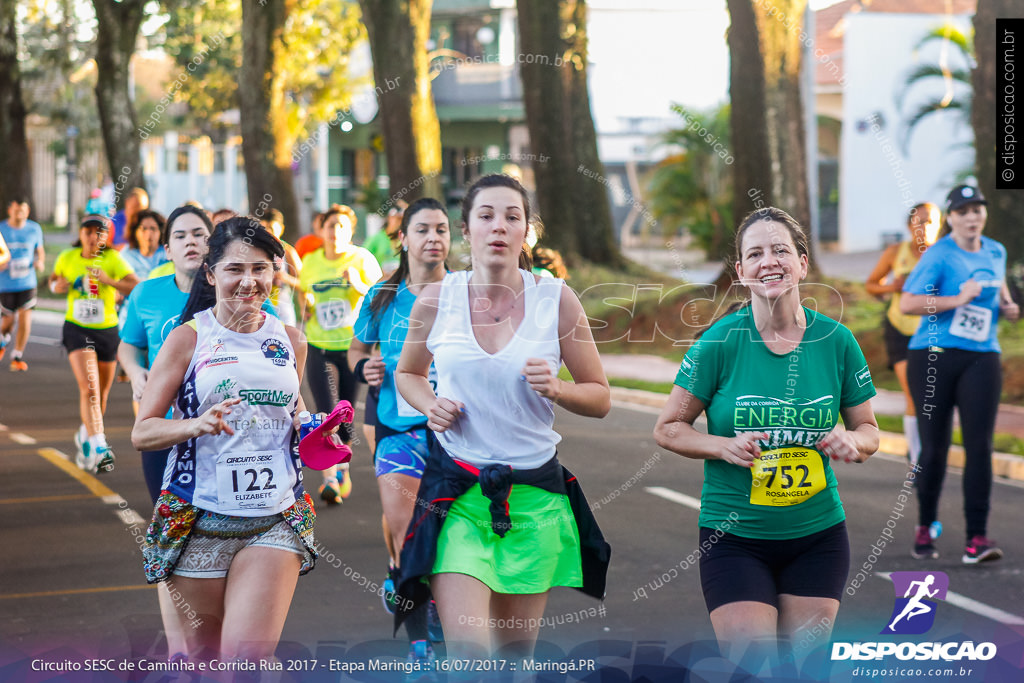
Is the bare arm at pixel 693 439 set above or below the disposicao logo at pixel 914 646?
above

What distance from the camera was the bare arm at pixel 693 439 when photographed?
3941mm

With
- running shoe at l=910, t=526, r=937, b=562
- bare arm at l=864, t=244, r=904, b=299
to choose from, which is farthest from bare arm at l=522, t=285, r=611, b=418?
bare arm at l=864, t=244, r=904, b=299

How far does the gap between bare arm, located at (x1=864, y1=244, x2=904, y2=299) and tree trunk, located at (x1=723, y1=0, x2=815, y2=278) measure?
654cm

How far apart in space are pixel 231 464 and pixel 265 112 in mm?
20187

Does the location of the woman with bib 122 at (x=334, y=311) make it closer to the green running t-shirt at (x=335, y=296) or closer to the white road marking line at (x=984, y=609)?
A: the green running t-shirt at (x=335, y=296)

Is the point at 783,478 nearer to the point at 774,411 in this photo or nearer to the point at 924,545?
A: the point at 774,411

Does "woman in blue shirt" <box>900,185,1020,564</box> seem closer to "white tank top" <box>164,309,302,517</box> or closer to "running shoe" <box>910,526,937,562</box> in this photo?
"running shoe" <box>910,526,937,562</box>

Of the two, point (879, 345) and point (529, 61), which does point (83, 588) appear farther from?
point (529, 61)

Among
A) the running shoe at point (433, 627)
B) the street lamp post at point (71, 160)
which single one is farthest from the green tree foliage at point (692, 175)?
the running shoe at point (433, 627)

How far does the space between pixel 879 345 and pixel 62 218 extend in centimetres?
6639

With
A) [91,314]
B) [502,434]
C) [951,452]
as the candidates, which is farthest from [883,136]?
[502,434]

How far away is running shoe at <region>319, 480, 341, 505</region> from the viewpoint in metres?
8.99

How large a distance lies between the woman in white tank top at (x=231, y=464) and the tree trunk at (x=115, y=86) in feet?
79.2

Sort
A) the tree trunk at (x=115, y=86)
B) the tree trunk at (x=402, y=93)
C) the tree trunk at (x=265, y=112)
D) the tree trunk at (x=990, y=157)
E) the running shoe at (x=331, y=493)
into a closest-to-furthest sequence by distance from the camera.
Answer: the running shoe at (x=331, y=493), the tree trunk at (x=990, y=157), the tree trunk at (x=402, y=93), the tree trunk at (x=265, y=112), the tree trunk at (x=115, y=86)
